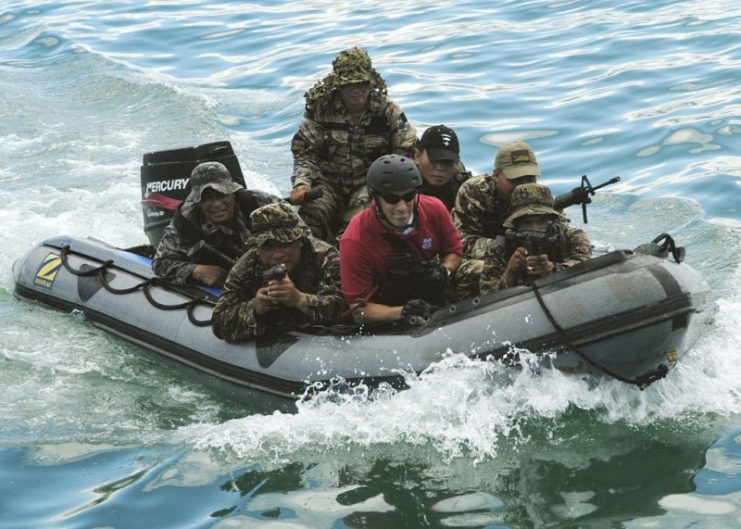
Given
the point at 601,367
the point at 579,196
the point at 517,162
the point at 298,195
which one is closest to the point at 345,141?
the point at 298,195

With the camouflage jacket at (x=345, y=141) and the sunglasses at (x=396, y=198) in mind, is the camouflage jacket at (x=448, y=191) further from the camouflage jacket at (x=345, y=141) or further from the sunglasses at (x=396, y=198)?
the sunglasses at (x=396, y=198)

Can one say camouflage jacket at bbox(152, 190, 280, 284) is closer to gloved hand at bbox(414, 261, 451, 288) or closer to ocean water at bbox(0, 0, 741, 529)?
ocean water at bbox(0, 0, 741, 529)

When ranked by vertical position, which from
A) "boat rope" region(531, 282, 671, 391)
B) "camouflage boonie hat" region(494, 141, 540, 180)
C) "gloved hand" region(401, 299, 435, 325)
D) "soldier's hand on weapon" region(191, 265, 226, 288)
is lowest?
"boat rope" region(531, 282, 671, 391)

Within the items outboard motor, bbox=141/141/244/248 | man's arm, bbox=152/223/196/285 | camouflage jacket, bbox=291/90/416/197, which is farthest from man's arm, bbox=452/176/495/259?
outboard motor, bbox=141/141/244/248

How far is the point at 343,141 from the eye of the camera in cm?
851

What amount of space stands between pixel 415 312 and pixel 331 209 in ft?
6.47

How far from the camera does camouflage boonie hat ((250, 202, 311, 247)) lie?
6.55m

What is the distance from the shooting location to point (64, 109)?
1423cm

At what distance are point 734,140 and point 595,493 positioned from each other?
644 centimetres

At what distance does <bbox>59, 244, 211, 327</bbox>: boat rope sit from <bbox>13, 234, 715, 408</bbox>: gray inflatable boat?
2 cm

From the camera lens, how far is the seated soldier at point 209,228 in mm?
7699

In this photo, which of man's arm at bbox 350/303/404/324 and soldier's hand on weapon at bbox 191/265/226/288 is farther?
soldier's hand on weapon at bbox 191/265/226/288

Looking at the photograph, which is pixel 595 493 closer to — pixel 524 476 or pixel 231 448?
pixel 524 476

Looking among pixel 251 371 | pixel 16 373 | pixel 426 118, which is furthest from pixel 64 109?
pixel 251 371
